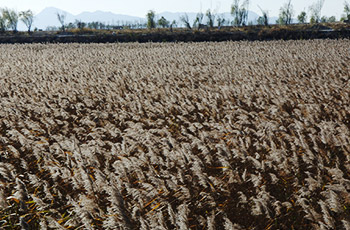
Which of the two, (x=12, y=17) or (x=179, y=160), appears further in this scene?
(x=12, y=17)

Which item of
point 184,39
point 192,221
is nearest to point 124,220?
point 192,221

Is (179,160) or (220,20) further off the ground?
(220,20)

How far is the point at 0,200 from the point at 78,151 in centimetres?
141

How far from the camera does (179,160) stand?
13.9ft

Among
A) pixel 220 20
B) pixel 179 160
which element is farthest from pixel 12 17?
pixel 179 160

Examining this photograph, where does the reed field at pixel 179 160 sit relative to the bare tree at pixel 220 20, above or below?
below

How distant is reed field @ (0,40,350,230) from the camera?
3.34m

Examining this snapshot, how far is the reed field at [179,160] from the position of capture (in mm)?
3344

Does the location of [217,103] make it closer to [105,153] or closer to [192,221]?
[105,153]

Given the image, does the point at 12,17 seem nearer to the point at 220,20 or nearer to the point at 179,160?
the point at 220,20

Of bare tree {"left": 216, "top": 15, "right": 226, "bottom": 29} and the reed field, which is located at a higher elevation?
bare tree {"left": 216, "top": 15, "right": 226, "bottom": 29}

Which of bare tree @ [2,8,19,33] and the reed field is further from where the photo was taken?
A: bare tree @ [2,8,19,33]

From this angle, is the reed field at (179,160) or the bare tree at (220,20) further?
the bare tree at (220,20)

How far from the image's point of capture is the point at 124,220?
2.88 metres
